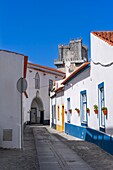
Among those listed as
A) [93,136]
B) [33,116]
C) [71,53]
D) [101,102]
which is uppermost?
[71,53]

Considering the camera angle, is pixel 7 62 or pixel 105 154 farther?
pixel 7 62

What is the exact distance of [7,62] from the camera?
1144cm

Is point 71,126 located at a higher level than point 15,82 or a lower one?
lower

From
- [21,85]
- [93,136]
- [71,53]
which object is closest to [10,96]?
[21,85]

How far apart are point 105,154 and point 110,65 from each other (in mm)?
3233

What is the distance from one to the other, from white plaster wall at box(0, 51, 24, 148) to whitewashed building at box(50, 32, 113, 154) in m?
3.26

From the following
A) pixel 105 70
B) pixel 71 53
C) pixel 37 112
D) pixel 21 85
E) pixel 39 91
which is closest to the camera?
pixel 21 85

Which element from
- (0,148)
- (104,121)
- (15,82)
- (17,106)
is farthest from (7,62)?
(104,121)

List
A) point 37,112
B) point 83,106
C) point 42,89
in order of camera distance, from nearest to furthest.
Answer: point 83,106
point 42,89
point 37,112

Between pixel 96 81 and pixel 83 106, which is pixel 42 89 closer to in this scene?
pixel 83 106

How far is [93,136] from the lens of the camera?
13.5m

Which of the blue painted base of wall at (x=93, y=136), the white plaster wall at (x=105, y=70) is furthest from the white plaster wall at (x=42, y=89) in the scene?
the white plaster wall at (x=105, y=70)

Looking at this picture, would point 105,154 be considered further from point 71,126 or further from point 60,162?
point 71,126

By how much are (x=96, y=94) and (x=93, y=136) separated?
7.00 feet
